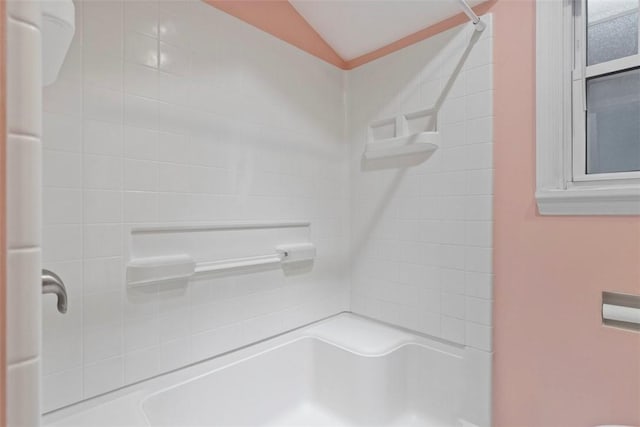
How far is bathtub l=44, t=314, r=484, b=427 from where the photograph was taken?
133 centimetres

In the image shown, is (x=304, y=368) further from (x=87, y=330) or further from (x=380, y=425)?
(x=87, y=330)

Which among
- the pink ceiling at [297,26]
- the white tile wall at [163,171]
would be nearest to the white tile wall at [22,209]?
the white tile wall at [163,171]

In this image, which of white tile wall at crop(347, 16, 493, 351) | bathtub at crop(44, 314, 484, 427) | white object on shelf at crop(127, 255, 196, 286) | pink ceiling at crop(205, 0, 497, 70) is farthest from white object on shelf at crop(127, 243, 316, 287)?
pink ceiling at crop(205, 0, 497, 70)

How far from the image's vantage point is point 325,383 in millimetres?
1648

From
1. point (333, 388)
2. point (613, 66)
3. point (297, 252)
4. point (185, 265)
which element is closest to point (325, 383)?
point (333, 388)

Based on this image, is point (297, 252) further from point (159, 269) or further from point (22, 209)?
point (22, 209)

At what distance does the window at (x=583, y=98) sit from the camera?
121cm

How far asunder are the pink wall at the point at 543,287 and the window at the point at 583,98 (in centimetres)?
5

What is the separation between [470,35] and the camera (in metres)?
1.49

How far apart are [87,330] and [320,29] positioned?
5.88 ft

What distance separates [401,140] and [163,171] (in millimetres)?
1130

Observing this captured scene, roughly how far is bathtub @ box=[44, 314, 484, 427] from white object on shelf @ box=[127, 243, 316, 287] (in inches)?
14.8

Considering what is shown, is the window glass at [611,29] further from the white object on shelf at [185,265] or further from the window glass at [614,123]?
the white object on shelf at [185,265]

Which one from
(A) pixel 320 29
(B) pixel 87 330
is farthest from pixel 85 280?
(A) pixel 320 29
